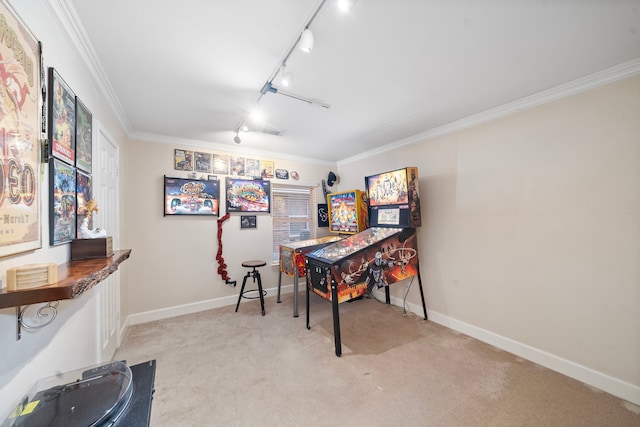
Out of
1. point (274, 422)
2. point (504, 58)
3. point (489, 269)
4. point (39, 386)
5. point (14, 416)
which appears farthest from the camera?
point (489, 269)

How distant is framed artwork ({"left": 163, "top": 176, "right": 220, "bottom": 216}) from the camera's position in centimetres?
319

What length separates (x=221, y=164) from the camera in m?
3.56

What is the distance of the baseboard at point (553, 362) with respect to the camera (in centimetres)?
174

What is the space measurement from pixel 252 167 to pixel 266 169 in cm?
24

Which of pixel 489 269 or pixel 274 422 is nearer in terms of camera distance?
pixel 274 422

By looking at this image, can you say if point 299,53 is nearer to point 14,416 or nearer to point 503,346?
point 14,416

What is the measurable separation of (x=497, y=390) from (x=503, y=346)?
2.41 feet

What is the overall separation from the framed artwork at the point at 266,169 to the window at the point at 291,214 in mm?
213

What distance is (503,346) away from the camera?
7.76 feet

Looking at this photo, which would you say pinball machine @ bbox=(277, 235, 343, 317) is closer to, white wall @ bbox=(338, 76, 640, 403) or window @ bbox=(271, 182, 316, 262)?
window @ bbox=(271, 182, 316, 262)

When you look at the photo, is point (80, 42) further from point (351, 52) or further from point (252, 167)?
point (252, 167)

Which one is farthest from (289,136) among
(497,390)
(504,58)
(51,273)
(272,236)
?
(497,390)

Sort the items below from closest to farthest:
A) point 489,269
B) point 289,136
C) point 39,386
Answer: point 39,386
point 489,269
point 289,136

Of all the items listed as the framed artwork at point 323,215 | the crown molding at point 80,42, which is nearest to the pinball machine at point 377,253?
the framed artwork at point 323,215
